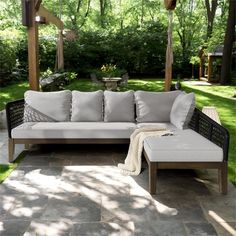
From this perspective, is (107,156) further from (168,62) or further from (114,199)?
(168,62)

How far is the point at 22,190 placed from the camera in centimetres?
348

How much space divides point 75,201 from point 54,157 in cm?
153

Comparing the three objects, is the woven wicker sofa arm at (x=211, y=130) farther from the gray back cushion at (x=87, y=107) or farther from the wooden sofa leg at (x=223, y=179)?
the gray back cushion at (x=87, y=107)

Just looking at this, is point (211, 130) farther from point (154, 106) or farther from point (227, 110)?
point (227, 110)

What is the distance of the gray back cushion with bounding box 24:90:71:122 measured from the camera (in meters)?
5.08

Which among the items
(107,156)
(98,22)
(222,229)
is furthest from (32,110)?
(98,22)

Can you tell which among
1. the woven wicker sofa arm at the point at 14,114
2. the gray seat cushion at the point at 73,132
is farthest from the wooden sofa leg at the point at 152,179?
the woven wicker sofa arm at the point at 14,114

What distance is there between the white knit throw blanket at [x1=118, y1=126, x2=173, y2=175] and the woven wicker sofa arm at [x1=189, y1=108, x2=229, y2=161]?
A: 42 centimetres

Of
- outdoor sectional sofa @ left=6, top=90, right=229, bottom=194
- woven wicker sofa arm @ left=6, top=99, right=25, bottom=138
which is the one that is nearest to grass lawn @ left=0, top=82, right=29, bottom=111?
woven wicker sofa arm @ left=6, top=99, right=25, bottom=138

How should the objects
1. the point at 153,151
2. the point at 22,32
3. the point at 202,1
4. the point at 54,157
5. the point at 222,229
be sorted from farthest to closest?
1. the point at 202,1
2. the point at 22,32
3. the point at 54,157
4. the point at 153,151
5. the point at 222,229

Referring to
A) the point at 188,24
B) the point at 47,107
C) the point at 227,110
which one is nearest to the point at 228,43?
the point at 227,110

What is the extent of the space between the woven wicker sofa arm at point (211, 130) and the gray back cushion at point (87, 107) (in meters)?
1.34

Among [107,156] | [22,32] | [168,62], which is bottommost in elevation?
[107,156]

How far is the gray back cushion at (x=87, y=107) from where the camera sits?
5055 mm
